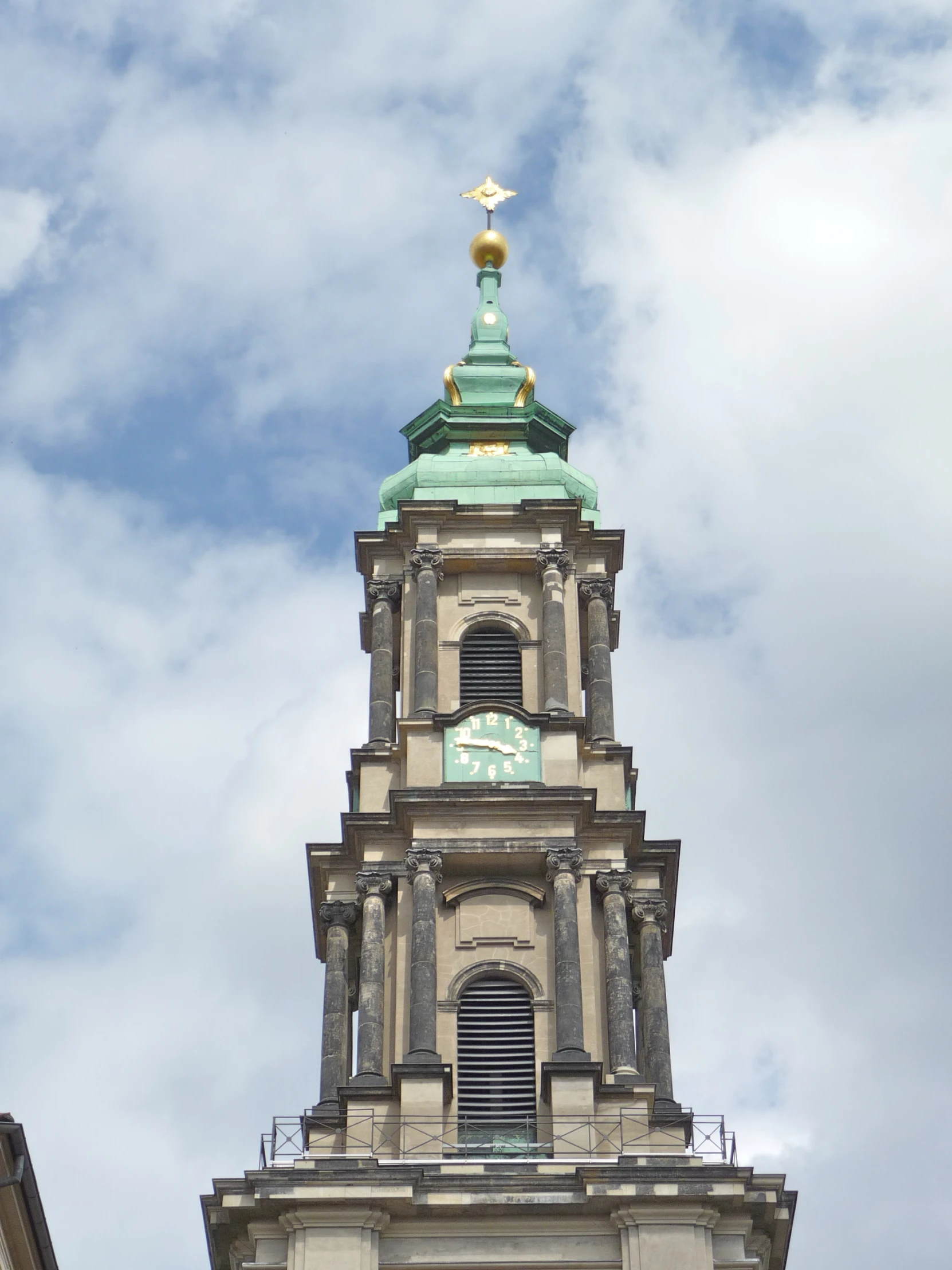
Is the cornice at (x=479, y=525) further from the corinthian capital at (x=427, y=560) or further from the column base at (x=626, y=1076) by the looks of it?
the column base at (x=626, y=1076)

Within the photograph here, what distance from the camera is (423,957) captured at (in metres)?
50.2

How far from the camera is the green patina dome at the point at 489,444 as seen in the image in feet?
194

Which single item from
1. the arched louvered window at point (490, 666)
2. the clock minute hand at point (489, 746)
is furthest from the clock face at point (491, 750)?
the arched louvered window at point (490, 666)

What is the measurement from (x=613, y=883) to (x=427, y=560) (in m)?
9.06

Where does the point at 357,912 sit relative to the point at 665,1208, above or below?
above

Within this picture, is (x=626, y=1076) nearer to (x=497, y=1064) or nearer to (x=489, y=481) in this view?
(x=497, y=1064)

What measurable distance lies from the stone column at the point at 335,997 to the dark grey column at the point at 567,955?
4129 millimetres

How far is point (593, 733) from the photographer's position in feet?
182

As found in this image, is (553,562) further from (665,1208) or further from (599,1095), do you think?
(665,1208)

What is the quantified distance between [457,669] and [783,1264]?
49.1ft

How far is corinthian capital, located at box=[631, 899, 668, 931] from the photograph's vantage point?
52531 mm

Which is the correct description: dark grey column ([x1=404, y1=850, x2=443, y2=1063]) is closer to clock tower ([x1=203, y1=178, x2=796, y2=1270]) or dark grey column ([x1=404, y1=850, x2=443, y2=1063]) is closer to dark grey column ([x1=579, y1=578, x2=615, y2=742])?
clock tower ([x1=203, y1=178, x2=796, y2=1270])

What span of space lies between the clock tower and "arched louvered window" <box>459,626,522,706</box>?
0.05m

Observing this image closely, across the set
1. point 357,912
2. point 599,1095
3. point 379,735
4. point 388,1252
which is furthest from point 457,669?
point 388,1252
